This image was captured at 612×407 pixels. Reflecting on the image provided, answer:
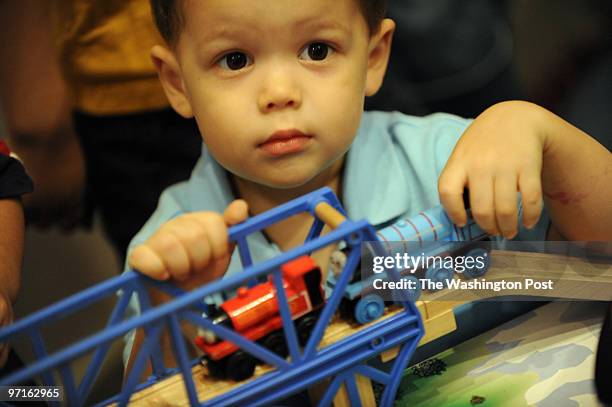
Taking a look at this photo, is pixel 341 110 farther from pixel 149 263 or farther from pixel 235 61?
pixel 149 263

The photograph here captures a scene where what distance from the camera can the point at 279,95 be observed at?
0.51 meters

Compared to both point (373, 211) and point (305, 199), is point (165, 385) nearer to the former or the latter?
point (305, 199)

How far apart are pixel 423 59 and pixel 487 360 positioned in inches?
12.4

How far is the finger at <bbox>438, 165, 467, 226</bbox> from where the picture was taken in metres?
0.47

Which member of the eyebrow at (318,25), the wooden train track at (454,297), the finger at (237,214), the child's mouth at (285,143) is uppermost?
the eyebrow at (318,25)

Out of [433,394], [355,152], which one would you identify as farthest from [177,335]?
[355,152]

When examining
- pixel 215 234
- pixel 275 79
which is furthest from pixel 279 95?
pixel 215 234

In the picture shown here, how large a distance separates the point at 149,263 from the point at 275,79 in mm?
170

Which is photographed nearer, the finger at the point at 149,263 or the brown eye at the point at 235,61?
the finger at the point at 149,263

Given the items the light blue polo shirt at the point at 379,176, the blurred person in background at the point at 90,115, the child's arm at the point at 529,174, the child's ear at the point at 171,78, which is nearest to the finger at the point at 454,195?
the child's arm at the point at 529,174

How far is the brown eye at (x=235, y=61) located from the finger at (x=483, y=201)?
188mm

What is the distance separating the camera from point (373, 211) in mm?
614

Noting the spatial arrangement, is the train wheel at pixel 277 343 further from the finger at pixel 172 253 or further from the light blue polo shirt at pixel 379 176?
the light blue polo shirt at pixel 379 176

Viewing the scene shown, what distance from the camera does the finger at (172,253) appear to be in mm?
432
